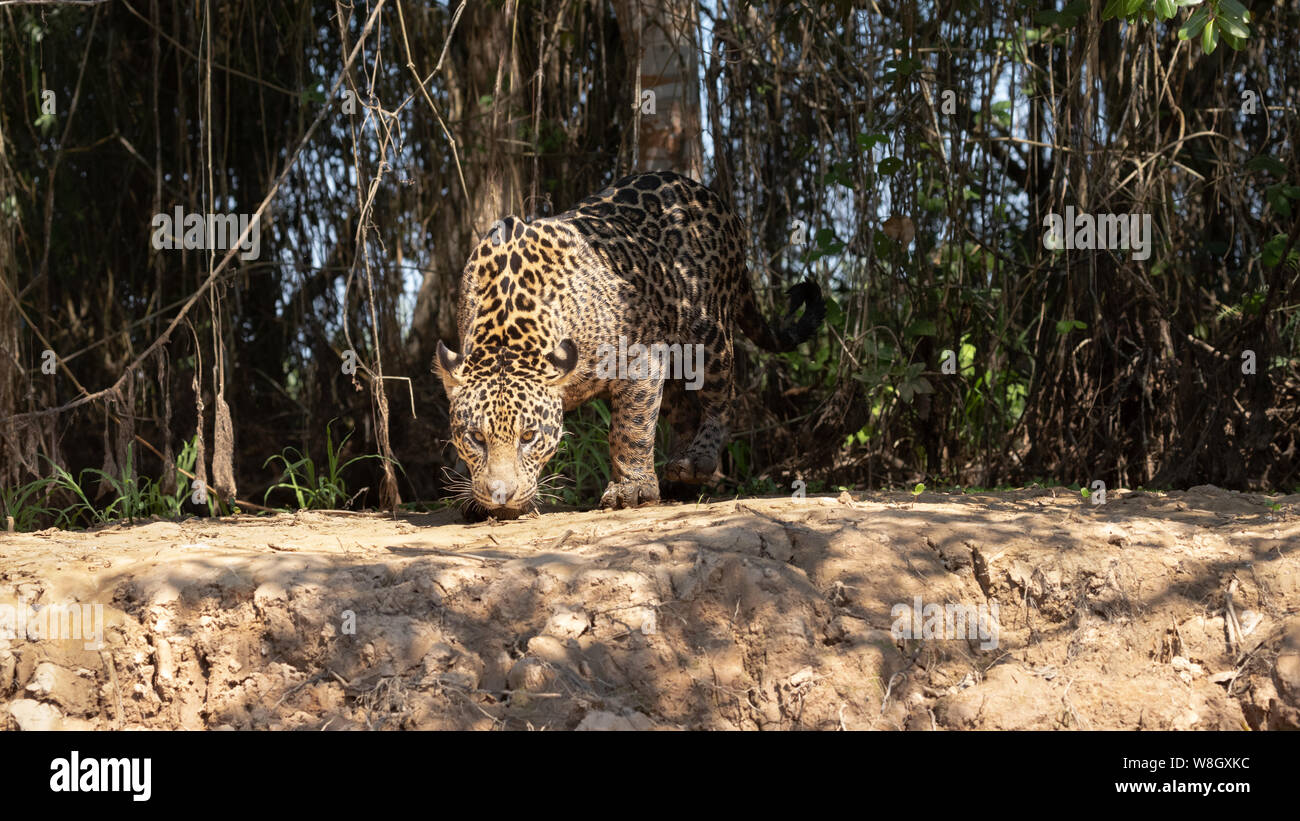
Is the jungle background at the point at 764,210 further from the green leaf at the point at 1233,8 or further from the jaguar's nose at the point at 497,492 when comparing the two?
the green leaf at the point at 1233,8

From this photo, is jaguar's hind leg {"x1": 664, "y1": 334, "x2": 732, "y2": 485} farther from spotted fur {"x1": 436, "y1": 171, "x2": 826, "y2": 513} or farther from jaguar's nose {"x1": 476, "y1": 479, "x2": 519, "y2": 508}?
jaguar's nose {"x1": 476, "y1": 479, "x2": 519, "y2": 508}

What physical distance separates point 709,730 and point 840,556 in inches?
33.3

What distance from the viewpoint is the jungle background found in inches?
252

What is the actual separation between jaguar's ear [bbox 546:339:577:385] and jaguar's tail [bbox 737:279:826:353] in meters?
1.56

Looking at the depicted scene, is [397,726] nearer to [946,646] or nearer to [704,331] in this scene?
[946,646]

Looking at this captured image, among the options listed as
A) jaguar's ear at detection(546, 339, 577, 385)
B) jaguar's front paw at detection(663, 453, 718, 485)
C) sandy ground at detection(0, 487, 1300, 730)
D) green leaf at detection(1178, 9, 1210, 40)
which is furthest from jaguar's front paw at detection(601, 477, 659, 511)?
green leaf at detection(1178, 9, 1210, 40)

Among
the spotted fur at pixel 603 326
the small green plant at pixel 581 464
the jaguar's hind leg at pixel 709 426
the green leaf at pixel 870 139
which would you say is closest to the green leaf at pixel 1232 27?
the green leaf at pixel 870 139

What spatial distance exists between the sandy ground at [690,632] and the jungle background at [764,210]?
1443 mm

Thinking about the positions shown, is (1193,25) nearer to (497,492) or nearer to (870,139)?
(870,139)

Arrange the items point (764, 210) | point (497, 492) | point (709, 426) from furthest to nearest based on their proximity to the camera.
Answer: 1. point (764, 210)
2. point (709, 426)
3. point (497, 492)

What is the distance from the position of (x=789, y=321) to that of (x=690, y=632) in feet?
10.1

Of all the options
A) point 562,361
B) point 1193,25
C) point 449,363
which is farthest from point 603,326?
point 1193,25

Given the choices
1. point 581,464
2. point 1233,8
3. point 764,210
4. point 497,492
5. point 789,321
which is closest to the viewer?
point 1233,8

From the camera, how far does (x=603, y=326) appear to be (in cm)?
571
